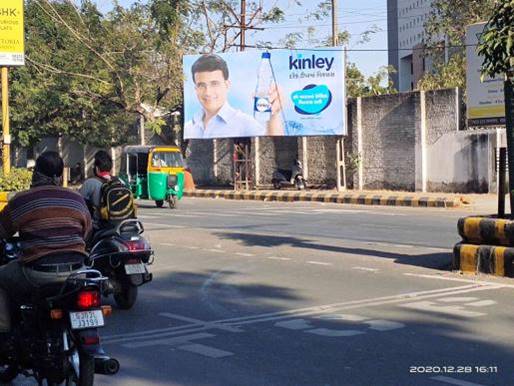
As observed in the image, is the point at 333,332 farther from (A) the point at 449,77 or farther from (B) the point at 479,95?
(A) the point at 449,77

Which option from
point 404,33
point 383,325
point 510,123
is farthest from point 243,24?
point 404,33

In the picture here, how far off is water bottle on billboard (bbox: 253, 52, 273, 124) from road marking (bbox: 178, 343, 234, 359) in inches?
1067

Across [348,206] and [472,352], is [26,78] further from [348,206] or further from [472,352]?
[472,352]

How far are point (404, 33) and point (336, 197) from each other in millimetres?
91361

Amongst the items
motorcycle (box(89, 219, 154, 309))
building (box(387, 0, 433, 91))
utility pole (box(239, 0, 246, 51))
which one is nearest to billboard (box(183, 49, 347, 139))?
utility pole (box(239, 0, 246, 51))

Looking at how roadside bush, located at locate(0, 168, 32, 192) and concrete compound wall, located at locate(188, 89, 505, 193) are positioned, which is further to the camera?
concrete compound wall, located at locate(188, 89, 505, 193)

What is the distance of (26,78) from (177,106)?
764 centimetres

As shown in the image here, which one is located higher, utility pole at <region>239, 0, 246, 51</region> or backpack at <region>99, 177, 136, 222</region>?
utility pole at <region>239, 0, 246, 51</region>

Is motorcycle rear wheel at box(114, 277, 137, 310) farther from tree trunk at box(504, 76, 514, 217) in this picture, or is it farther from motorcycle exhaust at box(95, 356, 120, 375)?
tree trunk at box(504, 76, 514, 217)

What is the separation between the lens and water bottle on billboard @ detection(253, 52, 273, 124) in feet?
112

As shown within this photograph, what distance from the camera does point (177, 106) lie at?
4012 cm

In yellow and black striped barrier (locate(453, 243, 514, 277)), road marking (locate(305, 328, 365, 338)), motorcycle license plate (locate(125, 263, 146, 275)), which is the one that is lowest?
road marking (locate(305, 328, 365, 338))

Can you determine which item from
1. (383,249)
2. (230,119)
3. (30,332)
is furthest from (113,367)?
(230,119)

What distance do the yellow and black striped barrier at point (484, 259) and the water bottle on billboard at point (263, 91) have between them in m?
23.1
